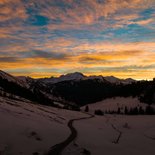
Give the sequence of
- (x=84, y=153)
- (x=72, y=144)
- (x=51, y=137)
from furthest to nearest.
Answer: (x=51, y=137), (x=72, y=144), (x=84, y=153)

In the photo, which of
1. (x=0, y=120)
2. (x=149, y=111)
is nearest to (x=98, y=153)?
(x=0, y=120)

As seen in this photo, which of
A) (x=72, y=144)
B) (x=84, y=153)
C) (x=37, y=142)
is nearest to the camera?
(x=84, y=153)

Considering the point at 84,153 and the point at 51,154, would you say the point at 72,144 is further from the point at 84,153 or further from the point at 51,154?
the point at 51,154

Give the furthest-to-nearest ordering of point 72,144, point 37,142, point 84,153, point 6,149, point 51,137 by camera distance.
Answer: point 51,137
point 72,144
point 37,142
point 84,153
point 6,149

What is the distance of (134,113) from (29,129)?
16402cm

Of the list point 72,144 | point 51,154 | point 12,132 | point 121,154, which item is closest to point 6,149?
point 51,154

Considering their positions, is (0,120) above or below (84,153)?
above

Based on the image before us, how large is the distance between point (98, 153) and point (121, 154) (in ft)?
12.2

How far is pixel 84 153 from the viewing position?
35656 millimetres

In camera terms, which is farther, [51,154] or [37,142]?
[37,142]

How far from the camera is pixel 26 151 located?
32.9m

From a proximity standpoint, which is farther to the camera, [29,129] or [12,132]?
[29,129]

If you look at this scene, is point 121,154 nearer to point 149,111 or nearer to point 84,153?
point 84,153

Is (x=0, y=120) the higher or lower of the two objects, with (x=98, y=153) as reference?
higher
